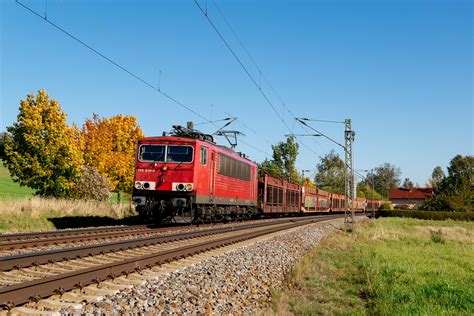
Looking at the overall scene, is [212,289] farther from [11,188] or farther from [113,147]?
[11,188]

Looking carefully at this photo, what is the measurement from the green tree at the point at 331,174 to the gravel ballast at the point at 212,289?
354 feet

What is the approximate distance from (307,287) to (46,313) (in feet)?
18.9

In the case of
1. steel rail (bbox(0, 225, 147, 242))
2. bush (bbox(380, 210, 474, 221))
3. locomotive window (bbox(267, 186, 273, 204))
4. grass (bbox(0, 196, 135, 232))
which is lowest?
steel rail (bbox(0, 225, 147, 242))

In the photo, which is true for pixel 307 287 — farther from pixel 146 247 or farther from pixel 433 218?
pixel 433 218

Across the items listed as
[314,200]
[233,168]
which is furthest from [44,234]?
[314,200]

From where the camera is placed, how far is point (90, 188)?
33188mm

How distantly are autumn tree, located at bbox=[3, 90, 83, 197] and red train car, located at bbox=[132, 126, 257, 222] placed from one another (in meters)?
17.6

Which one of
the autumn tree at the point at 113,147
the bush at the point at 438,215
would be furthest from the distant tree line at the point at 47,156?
the bush at the point at 438,215

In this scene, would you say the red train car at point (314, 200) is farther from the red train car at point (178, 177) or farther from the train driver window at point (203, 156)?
Answer: the train driver window at point (203, 156)

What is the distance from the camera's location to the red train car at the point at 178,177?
1864 centimetres

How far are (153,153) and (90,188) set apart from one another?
15.6 meters

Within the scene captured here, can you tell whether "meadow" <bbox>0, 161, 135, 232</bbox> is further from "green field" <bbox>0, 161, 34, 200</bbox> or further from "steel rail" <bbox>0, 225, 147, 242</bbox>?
"green field" <bbox>0, 161, 34, 200</bbox>

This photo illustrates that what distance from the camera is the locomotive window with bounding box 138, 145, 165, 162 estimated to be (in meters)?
19.4

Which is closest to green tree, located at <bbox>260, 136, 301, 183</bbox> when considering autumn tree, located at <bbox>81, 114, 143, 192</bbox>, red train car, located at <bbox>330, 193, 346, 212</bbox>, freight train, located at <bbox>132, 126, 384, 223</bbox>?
red train car, located at <bbox>330, 193, 346, 212</bbox>
